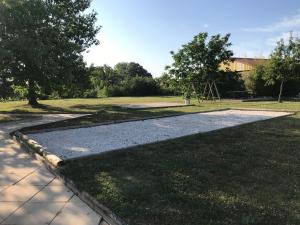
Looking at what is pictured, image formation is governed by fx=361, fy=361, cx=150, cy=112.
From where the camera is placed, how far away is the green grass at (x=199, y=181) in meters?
4.20

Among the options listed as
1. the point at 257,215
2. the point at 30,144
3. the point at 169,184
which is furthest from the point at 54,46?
the point at 257,215

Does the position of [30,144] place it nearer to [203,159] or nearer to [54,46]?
[203,159]

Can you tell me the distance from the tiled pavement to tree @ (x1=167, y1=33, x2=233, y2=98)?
19.6 meters

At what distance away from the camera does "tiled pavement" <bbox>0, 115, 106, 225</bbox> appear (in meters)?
4.18

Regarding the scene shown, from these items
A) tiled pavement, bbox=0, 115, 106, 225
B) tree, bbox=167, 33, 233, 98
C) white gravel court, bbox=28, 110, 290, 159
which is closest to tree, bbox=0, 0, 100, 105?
white gravel court, bbox=28, 110, 290, 159

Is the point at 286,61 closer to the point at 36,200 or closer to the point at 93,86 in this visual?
the point at 93,86

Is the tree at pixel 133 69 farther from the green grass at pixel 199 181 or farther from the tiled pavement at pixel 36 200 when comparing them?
the tiled pavement at pixel 36 200

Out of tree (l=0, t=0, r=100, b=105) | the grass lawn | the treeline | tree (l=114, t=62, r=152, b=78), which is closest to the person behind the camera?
tree (l=0, t=0, r=100, b=105)

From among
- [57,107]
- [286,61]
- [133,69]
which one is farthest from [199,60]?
[133,69]

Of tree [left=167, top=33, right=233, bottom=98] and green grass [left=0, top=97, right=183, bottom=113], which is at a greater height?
tree [left=167, top=33, right=233, bottom=98]

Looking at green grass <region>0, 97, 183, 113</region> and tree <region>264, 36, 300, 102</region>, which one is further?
tree <region>264, 36, 300, 102</region>

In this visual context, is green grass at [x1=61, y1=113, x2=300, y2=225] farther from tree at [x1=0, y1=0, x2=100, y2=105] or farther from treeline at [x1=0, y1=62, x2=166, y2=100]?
treeline at [x1=0, y1=62, x2=166, y2=100]

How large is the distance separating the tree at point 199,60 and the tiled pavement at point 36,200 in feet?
64.4

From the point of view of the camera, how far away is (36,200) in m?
4.84
